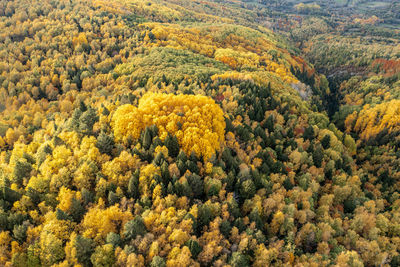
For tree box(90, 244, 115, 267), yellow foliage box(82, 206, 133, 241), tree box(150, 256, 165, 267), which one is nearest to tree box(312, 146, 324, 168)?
tree box(150, 256, 165, 267)

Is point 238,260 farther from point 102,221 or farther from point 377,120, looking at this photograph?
point 377,120

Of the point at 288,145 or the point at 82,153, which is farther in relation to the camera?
the point at 288,145

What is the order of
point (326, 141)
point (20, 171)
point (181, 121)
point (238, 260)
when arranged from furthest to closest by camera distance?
1. point (326, 141)
2. point (181, 121)
3. point (20, 171)
4. point (238, 260)

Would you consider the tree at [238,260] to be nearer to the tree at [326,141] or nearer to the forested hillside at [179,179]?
the forested hillside at [179,179]

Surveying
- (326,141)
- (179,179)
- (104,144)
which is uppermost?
(104,144)

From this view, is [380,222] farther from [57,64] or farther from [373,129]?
[57,64]

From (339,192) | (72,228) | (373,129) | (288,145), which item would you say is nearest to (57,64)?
(72,228)

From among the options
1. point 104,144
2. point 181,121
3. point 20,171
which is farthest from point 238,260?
point 20,171

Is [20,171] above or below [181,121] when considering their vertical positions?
below

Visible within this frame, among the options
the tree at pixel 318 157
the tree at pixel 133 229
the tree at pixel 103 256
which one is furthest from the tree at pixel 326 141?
the tree at pixel 103 256
